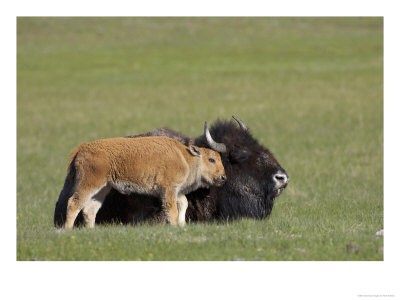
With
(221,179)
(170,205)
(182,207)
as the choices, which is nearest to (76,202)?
(170,205)

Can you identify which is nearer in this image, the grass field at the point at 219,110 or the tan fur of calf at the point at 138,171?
the grass field at the point at 219,110

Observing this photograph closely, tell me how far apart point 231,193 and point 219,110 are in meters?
24.6

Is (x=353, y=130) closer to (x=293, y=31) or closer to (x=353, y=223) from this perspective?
(x=353, y=223)

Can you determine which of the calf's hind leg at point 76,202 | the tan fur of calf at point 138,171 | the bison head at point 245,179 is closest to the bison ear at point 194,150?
the tan fur of calf at point 138,171

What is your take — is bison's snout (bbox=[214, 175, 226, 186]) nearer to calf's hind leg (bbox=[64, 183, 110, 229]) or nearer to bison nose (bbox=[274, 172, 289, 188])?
bison nose (bbox=[274, 172, 289, 188])

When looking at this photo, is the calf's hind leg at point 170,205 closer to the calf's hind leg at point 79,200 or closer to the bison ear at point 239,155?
the calf's hind leg at point 79,200

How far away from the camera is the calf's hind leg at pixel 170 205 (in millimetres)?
10023

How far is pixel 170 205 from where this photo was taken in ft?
33.0

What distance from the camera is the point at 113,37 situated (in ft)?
204

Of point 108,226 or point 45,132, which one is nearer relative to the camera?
point 108,226

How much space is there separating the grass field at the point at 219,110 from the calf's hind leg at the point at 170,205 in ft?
0.95

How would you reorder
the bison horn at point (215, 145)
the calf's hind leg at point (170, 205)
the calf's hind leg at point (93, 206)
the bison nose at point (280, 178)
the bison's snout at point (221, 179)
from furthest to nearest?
the bison nose at point (280, 178) → the bison horn at point (215, 145) → the bison's snout at point (221, 179) → the calf's hind leg at point (93, 206) → the calf's hind leg at point (170, 205)

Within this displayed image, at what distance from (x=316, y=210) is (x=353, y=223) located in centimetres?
218

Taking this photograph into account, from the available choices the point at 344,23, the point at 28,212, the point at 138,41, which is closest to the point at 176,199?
the point at 28,212
